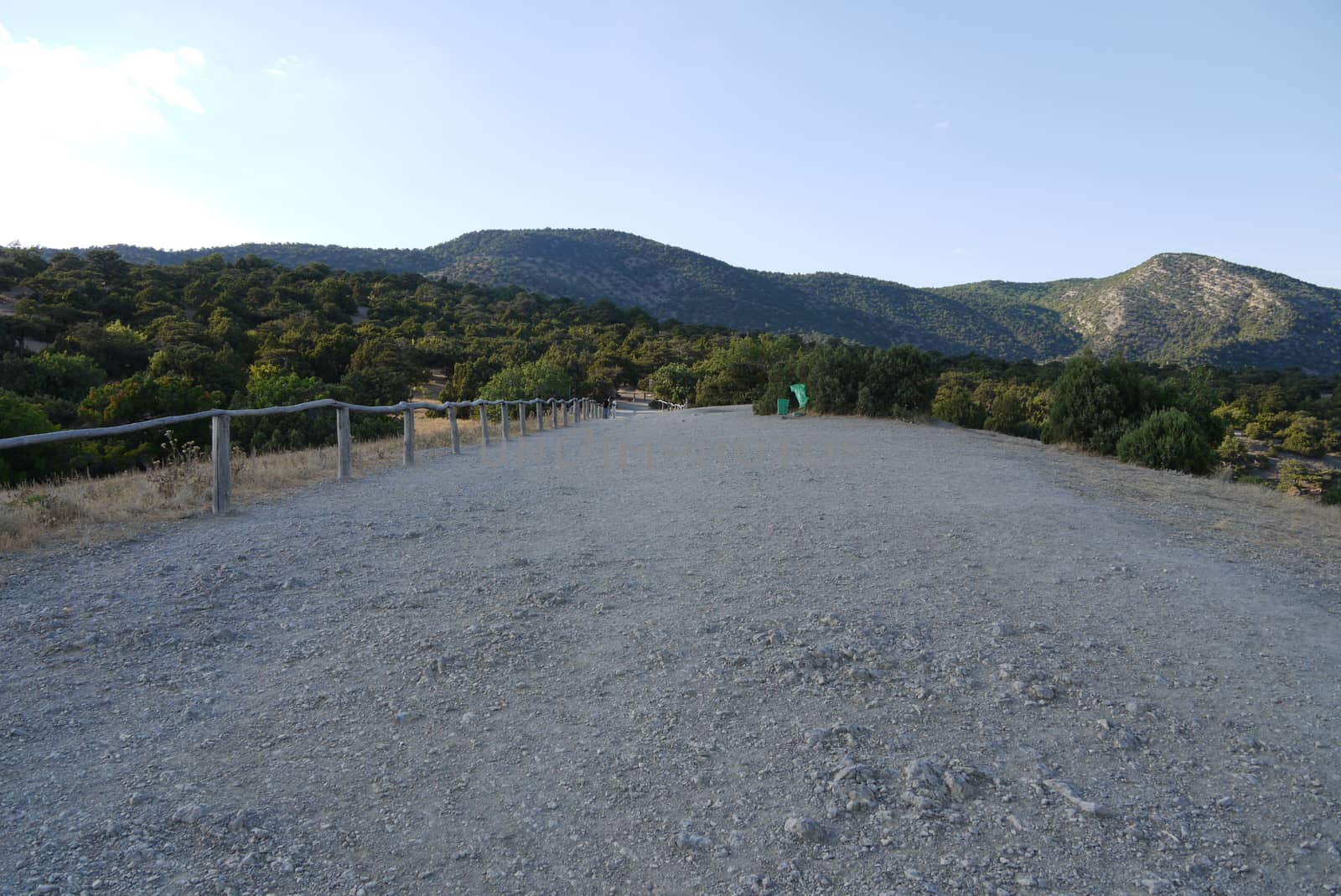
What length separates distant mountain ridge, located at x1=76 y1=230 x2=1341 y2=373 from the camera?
72.7m

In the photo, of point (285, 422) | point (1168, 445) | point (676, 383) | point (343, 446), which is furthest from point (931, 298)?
point (343, 446)

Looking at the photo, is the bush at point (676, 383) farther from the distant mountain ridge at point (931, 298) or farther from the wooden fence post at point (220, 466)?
the wooden fence post at point (220, 466)

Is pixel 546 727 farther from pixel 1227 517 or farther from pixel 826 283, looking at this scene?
pixel 826 283

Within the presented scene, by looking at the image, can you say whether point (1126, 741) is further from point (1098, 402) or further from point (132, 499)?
point (1098, 402)

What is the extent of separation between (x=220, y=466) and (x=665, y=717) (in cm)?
596

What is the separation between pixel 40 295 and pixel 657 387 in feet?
117

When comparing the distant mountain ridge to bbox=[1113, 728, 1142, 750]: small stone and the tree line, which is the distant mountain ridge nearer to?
the tree line

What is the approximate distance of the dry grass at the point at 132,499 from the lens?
602cm

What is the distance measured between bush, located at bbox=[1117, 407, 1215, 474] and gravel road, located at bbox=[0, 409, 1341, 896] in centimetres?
973

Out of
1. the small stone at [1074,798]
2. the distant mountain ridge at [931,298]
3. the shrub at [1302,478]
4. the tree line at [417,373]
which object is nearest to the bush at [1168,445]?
the tree line at [417,373]

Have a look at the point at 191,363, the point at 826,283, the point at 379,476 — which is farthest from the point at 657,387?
the point at 826,283

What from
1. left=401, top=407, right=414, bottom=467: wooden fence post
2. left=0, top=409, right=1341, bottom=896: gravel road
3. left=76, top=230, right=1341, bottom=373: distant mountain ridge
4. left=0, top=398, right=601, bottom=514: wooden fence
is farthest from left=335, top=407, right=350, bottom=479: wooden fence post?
left=76, top=230, right=1341, bottom=373: distant mountain ridge

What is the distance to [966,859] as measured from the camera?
233 cm

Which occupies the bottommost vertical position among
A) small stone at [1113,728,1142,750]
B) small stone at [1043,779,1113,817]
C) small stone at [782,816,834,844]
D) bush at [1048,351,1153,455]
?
small stone at [782,816,834,844]
